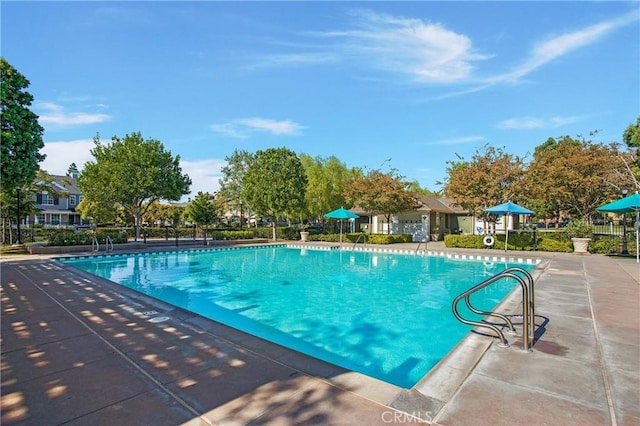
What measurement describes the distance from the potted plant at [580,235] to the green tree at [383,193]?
8.74 meters

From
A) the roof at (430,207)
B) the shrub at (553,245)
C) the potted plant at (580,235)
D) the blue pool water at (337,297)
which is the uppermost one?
the roof at (430,207)

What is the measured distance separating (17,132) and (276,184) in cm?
1592

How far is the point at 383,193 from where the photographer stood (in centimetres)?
2122

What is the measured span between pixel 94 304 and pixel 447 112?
1836 cm

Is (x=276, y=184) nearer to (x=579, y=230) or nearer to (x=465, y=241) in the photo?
(x=465, y=241)

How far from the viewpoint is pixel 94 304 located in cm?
579

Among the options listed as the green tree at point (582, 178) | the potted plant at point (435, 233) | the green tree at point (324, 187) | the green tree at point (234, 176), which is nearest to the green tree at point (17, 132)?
the green tree at point (324, 187)

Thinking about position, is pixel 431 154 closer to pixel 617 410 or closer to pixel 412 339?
pixel 412 339

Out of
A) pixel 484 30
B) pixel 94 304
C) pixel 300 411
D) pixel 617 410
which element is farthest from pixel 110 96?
pixel 617 410

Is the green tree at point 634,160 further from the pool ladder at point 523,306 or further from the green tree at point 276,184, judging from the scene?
the pool ladder at point 523,306

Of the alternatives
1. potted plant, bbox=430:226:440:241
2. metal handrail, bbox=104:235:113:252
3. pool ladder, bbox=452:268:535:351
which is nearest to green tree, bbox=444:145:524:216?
potted plant, bbox=430:226:440:241

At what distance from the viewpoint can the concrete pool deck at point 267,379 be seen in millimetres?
2391

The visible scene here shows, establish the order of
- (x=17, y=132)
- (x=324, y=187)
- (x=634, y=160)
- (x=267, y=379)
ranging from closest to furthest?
(x=267, y=379), (x=17, y=132), (x=634, y=160), (x=324, y=187)

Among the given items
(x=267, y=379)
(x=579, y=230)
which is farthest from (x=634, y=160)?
(x=267, y=379)
